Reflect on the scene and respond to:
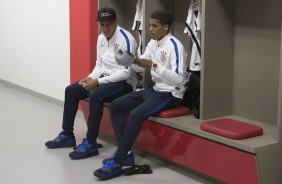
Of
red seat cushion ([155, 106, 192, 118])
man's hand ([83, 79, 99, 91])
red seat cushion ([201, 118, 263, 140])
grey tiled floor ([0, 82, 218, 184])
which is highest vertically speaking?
man's hand ([83, 79, 99, 91])

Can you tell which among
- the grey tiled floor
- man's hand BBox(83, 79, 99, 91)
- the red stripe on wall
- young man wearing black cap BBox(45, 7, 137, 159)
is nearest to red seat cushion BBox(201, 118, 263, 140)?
the grey tiled floor

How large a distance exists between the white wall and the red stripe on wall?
18 cm

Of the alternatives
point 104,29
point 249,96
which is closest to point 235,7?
point 249,96

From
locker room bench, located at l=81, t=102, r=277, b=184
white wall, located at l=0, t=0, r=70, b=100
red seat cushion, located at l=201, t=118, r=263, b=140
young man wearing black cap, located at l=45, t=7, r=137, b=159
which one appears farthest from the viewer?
white wall, located at l=0, t=0, r=70, b=100

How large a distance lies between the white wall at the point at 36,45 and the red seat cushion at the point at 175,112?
2321 millimetres

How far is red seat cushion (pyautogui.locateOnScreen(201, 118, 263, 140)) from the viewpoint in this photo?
3.29 m

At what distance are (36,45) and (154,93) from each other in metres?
3.10

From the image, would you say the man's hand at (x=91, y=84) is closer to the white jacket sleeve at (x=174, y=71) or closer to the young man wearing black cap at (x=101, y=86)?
the young man wearing black cap at (x=101, y=86)

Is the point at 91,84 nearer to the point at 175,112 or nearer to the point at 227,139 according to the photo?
the point at 175,112

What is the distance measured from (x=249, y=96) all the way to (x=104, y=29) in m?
1.42

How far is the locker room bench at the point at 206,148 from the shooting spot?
124 inches

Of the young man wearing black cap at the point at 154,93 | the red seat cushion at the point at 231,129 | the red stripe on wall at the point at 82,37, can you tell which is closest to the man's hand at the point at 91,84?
the young man wearing black cap at the point at 154,93

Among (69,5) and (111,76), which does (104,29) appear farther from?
(69,5)

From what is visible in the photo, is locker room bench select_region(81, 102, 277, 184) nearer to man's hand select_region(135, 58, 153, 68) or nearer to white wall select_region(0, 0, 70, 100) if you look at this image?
man's hand select_region(135, 58, 153, 68)
